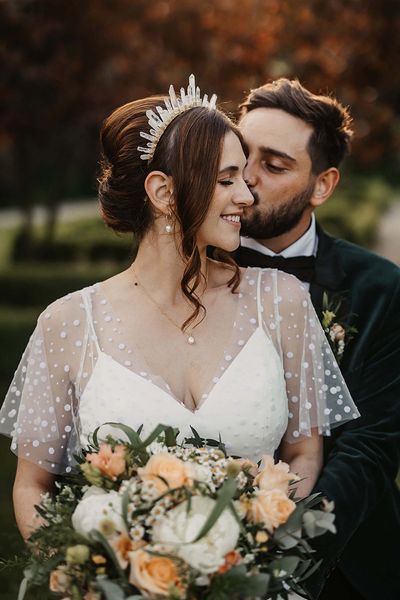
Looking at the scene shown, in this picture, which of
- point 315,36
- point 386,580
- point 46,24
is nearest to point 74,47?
point 46,24

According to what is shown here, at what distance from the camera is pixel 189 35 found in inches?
458

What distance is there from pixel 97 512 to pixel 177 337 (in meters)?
0.91

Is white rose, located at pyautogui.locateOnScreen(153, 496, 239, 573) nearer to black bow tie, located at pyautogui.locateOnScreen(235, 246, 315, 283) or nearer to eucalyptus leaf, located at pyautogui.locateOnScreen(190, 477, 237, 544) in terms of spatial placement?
eucalyptus leaf, located at pyautogui.locateOnScreen(190, 477, 237, 544)

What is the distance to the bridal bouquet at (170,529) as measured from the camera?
2.28 metres

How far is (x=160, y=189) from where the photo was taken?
3086mm

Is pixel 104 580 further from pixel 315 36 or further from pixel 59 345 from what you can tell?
pixel 315 36

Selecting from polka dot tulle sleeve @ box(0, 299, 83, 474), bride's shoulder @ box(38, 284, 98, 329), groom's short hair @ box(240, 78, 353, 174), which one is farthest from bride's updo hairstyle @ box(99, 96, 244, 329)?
groom's short hair @ box(240, 78, 353, 174)

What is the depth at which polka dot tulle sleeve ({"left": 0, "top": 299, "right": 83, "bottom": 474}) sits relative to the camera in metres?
3.09

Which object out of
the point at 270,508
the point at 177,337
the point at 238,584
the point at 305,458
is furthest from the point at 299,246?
the point at 238,584

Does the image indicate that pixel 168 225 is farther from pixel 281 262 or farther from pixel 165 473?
pixel 165 473

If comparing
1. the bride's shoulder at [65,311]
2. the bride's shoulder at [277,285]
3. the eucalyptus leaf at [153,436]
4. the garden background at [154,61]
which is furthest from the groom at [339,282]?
the garden background at [154,61]

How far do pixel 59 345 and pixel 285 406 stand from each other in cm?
81

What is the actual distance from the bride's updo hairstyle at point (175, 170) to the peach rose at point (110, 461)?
77cm

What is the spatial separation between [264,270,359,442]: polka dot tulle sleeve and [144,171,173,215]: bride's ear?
20.0 inches
